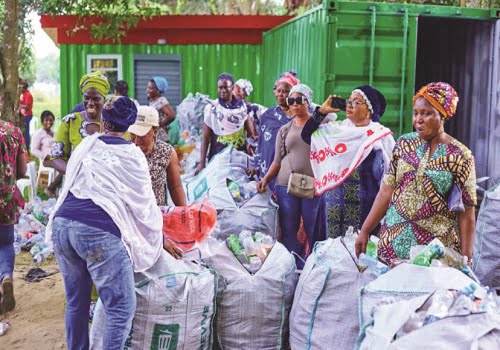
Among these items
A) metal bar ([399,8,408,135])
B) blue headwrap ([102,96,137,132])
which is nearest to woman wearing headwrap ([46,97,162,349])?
blue headwrap ([102,96,137,132])

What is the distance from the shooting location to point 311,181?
5.04 m

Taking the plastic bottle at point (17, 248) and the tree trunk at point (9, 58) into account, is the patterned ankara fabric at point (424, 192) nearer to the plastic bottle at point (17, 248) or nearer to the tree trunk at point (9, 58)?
the plastic bottle at point (17, 248)

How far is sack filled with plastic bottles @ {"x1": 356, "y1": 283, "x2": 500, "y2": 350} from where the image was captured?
2.55 metres

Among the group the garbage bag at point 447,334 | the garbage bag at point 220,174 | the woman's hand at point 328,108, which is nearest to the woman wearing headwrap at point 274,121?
the garbage bag at point 220,174

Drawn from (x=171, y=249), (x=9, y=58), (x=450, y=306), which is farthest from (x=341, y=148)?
(x=9, y=58)

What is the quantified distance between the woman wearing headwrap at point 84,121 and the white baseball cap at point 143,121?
0.79 m

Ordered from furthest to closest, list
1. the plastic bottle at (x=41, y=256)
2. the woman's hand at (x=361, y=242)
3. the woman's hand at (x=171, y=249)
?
the plastic bottle at (x=41, y=256) → the woman's hand at (x=171, y=249) → the woman's hand at (x=361, y=242)

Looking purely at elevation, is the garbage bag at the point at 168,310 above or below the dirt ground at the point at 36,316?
above

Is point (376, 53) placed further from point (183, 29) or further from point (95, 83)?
point (183, 29)

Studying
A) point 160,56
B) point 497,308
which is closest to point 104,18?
point 160,56

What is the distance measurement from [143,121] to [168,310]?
3.84 feet

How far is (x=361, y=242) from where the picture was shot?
3691mm

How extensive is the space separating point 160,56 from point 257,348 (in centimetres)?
820

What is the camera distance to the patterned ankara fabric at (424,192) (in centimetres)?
328
